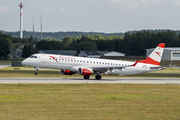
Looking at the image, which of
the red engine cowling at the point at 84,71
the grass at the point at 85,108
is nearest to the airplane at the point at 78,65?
the red engine cowling at the point at 84,71

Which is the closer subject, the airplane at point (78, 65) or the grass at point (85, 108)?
the grass at point (85, 108)

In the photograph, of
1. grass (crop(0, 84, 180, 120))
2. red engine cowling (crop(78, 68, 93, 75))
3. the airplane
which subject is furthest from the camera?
the airplane

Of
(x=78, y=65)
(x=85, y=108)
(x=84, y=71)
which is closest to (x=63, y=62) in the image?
(x=78, y=65)

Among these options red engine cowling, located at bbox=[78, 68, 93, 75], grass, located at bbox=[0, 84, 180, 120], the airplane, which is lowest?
grass, located at bbox=[0, 84, 180, 120]

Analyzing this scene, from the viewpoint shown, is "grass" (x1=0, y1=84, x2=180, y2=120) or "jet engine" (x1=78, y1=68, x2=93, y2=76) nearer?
"grass" (x1=0, y1=84, x2=180, y2=120)

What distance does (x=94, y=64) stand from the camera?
48.2m

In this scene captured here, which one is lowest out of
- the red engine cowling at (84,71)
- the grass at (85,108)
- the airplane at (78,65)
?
the grass at (85,108)

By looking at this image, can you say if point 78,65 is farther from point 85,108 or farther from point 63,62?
point 85,108

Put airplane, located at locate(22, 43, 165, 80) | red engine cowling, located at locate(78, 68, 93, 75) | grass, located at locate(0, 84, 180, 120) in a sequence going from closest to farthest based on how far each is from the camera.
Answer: grass, located at locate(0, 84, 180, 120) < red engine cowling, located at locate(78, 68, 93, 75) < airplane, located at locate(22, 43, 165, 80)

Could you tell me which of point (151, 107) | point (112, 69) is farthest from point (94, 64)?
point (151, 107)

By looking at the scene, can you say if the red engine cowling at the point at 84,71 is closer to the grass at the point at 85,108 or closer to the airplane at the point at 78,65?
the airplane at the point at 78,65

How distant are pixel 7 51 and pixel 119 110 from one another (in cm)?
17232

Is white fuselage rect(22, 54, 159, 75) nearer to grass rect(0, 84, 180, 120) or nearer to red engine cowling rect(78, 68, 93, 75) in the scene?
red engine cowling rect(78, 68, 93, 75)

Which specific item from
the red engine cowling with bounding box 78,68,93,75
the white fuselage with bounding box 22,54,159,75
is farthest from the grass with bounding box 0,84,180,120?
the white fuselage with bounding box 22,54,159,75
